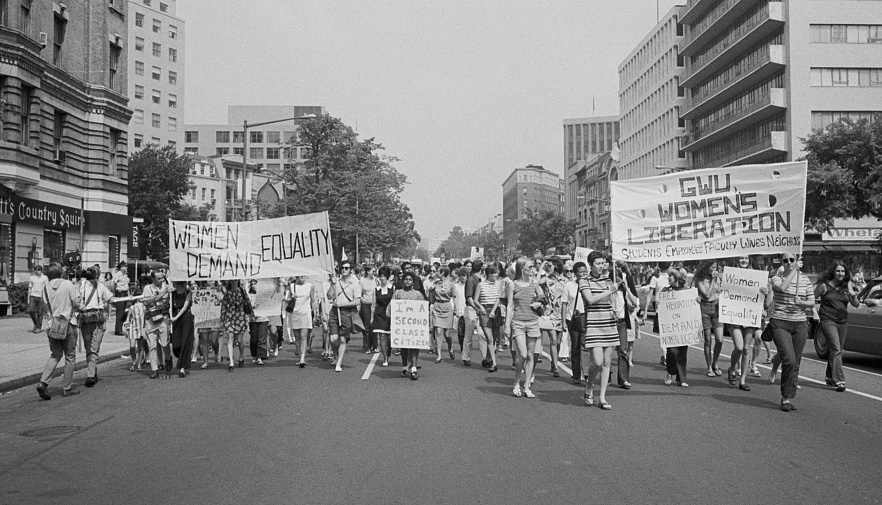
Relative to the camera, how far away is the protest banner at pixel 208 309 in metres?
13.9

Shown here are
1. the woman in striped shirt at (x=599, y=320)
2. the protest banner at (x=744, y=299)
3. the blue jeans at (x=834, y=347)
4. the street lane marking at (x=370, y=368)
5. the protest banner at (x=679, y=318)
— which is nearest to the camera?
the woman in striped shirt at (x=599, y=320)

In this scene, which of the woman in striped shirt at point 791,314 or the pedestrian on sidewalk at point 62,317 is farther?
the pedestrian on sidewalk at point 62,317

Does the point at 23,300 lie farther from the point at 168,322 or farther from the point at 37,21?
the point at 168,322

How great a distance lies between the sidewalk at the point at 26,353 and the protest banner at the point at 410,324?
19.0 feet

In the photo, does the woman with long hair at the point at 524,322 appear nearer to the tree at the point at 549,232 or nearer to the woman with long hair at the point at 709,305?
the woman with long hair at the point at 709,305

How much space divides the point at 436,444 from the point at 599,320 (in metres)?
3.10

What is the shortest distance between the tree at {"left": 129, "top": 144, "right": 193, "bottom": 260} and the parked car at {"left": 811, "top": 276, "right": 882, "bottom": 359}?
165 ft

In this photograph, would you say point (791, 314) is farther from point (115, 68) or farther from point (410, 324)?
point (115, 68)

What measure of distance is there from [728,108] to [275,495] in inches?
2383

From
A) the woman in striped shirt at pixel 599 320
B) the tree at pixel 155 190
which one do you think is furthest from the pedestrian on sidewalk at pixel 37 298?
the tree at pixel 155 190

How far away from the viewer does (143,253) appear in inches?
2250

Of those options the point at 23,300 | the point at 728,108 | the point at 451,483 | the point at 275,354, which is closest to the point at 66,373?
the point at 275,354

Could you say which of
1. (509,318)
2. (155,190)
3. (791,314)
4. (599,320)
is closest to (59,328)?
(509,318)

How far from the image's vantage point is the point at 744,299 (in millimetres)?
11578
